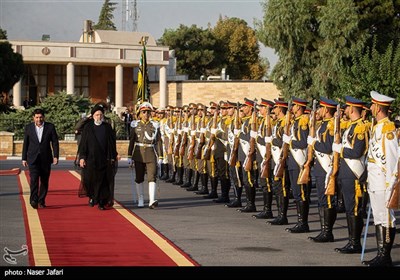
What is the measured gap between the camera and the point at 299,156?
14914 millimetres

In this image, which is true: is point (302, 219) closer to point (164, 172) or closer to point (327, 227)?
point (327, 227)

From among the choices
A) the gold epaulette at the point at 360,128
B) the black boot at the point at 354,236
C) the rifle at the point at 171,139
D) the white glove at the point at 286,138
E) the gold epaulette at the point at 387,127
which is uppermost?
the gold epaulette at the point at 387,127

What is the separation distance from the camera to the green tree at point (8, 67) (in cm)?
5353

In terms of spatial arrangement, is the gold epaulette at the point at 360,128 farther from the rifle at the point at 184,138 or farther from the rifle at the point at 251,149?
the rifle at the point at 184,138

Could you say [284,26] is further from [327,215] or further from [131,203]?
[327,215]

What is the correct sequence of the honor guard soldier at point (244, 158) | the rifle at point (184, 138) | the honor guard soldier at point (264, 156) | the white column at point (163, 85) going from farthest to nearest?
the white column at point (163, 85) < the rifle at point (184, 138) < the honor guard soldier at point (244, 158) < the honor guard soldier at point (264, 156)

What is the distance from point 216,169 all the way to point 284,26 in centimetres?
2457

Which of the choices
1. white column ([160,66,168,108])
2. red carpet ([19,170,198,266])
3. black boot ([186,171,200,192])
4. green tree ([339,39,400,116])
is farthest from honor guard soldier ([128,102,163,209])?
white column ([160,66,168,108])

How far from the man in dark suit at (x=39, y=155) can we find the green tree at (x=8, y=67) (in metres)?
35.3

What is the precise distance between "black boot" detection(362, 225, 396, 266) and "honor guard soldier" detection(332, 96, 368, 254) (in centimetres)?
99

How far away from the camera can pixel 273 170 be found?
16.1 meters

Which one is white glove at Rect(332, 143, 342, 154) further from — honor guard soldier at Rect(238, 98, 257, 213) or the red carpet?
honor guard soldier at Rect(238, 98, 257, 213)

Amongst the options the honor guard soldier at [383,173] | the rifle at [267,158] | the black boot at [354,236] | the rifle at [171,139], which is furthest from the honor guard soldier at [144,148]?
the honor guard soldier at [383,173]
